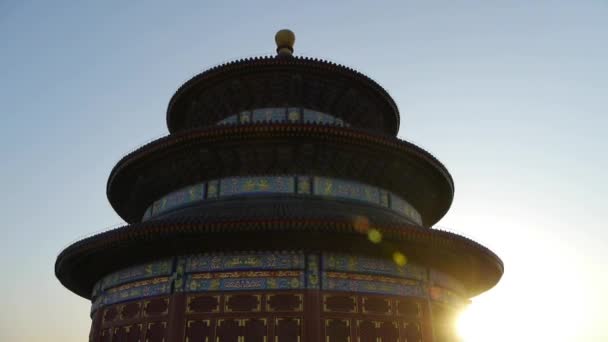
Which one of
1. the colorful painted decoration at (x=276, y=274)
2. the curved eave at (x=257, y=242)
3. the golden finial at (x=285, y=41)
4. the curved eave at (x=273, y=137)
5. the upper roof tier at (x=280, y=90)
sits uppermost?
the golden finial at (x=285, y=41)

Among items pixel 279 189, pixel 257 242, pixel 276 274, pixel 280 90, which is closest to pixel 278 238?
pixel 257 242

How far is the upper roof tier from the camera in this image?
787 inches

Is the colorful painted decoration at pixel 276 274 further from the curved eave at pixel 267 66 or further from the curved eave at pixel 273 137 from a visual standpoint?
the curved eave at pixel 267 66

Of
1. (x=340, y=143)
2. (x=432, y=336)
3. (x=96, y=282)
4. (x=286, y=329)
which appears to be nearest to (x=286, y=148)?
(x=340, y=143)

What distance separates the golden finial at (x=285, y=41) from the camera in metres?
23.0

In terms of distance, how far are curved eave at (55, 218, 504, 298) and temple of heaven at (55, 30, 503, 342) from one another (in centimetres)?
4

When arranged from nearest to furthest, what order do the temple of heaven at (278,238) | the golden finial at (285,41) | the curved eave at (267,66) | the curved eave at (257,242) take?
the curved eave at (257,242), the temple of heaven at (278,238), the curved eave at (267,66), the golden finial at (285,41)

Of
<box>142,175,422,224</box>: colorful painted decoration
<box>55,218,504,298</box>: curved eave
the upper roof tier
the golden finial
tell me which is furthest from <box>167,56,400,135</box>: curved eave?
<box>55,218,504,298</box>: curved eave

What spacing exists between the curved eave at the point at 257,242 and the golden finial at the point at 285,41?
441 inches

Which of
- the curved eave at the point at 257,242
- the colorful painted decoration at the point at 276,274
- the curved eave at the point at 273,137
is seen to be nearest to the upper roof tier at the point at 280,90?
the curved eave at the point at 273,137

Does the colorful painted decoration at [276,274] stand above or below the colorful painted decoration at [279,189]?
below

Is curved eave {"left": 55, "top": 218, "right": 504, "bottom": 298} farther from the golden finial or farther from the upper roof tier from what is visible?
the golden finial

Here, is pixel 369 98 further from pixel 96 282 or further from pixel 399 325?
pixel 96 282

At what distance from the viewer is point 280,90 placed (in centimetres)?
2036
